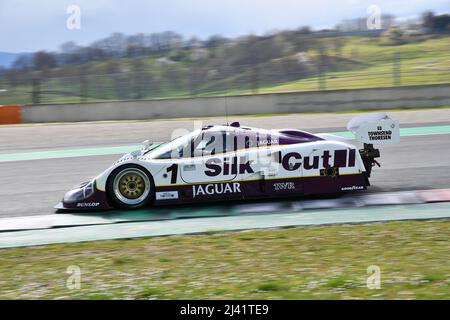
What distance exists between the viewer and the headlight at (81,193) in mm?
9133

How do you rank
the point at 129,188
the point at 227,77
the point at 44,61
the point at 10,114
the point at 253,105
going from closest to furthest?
the point at 129,188, the point at 253,105, the point at 10,114, the point at 227,77, the point at 44,61

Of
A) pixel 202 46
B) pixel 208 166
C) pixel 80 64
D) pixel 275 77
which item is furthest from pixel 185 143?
pixel 202 46

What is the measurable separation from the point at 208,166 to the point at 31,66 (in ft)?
61.8

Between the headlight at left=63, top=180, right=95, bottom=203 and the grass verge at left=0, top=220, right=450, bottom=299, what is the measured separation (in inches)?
67.3

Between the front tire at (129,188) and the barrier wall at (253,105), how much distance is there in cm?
1332

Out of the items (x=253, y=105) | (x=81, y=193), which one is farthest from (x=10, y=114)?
(x=81, y=193)

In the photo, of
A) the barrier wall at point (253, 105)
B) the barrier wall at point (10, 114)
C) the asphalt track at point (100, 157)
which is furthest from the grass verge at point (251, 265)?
the barrier wall at point (10, 114)

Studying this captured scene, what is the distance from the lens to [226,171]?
29.2 ft

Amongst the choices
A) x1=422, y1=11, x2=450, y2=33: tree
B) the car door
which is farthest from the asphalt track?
x1=422, y1=11, x2=450, y2=33: tree

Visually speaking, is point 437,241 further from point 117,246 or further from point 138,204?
point 138,204

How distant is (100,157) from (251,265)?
8.70 meters

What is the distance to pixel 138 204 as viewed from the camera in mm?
9086

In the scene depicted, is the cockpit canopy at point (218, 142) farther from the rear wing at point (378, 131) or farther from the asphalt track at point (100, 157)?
the asphalt track at point (100, 157)

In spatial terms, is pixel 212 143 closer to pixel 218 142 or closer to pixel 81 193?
pixel 218 142
